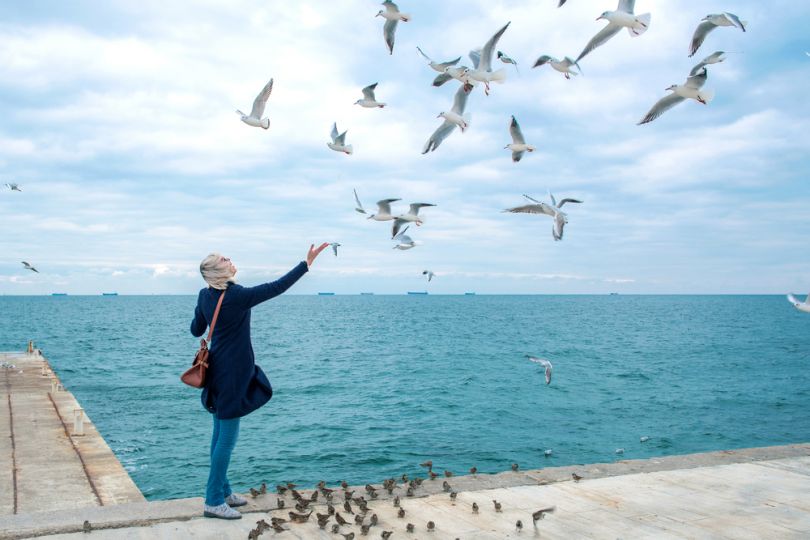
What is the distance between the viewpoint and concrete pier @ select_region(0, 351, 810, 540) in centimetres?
608

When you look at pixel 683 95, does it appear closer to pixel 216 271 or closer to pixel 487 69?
pixel 487 69

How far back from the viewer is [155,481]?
1599 centimetres

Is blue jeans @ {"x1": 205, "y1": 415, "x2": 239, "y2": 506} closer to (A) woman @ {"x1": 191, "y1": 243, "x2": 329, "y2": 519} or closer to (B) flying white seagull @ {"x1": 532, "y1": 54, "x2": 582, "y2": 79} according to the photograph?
(A) woman @ {"x1": 191, "y1": 243, "x2": 329, "y2": 519}

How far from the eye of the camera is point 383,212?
1030 centimetres

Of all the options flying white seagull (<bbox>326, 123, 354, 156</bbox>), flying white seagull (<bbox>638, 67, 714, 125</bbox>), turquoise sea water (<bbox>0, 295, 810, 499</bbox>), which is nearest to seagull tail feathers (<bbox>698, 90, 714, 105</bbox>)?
flying white seagull (<bbox>638, 67, 714, 125</bbox>)

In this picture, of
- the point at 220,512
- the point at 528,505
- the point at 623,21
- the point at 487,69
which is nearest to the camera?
the point at 220,512

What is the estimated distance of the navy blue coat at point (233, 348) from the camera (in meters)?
5.84

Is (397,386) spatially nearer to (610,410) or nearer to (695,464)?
(610,410)

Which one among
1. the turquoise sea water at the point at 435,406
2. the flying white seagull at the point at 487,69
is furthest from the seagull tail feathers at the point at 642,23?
the turquoise sea water at the point at 435,406

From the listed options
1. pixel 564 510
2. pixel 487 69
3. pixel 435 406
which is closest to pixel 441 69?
pixel 487 69

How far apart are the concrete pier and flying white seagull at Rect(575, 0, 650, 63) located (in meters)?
4.92

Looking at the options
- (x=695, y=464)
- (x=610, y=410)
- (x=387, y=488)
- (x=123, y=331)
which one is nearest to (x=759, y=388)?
(x=610, y=410)

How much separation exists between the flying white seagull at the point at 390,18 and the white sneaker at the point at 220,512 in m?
5.90

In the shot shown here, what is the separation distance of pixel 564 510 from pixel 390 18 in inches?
256
